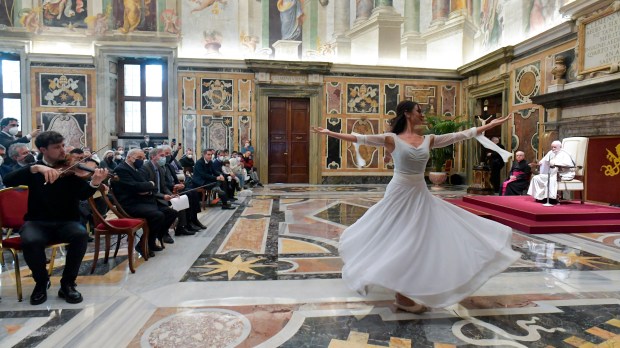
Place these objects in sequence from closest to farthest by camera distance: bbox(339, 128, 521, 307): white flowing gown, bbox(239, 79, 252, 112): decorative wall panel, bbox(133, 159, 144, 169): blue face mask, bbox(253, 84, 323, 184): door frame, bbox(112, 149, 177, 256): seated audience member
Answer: bbox(339, 128, 521, 307): white flowing gown, bbox(112, 149, 177, 256): seated audience member, bbox(133, 159, 144, 169): blue face mask, bbox(239, 79, 252, 112): decorative wall panel, bbox(253, 84, 323, 184): door frame

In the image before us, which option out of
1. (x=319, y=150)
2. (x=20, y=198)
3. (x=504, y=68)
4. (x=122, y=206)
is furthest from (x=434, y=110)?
(x=20, y=198)

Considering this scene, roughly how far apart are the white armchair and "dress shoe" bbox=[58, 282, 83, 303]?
25.2ft

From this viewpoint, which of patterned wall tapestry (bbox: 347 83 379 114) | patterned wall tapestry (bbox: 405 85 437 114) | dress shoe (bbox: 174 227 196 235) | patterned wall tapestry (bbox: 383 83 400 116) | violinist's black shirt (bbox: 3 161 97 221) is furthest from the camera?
patterned wall tapestry (bbox: 405 85 437 114)

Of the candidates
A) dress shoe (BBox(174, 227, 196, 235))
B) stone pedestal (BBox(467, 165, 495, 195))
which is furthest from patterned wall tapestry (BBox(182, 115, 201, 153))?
stone pedestal (BBox(467, 165, 495, 195))

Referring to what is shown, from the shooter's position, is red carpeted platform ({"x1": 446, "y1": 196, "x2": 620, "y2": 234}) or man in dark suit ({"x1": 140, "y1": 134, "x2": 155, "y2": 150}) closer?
red carpeted platform ({"x1": 446, "y1": 196, "x2": 620, "y2": 234})

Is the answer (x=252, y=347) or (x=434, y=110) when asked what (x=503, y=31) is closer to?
(x=434, y=110)

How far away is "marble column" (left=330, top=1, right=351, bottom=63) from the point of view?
13055 millimetres

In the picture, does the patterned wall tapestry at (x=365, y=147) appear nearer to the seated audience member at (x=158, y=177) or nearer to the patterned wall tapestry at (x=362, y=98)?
the patterned wall tapestry at (x=362, y=98)

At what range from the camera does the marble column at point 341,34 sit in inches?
514

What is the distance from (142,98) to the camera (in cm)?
1297

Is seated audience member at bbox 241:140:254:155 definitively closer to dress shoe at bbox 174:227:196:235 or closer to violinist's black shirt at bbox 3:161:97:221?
dress shoe at bbox 174:227:196:235

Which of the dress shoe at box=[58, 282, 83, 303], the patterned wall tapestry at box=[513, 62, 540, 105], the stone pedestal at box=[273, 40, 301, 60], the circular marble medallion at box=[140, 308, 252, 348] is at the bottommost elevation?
the circular marble medallion at box=[140, 308, 252, 348]

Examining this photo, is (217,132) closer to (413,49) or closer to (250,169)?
(250,169)

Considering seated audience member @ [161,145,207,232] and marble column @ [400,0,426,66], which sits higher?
marble column @ [400,0,426,66]
